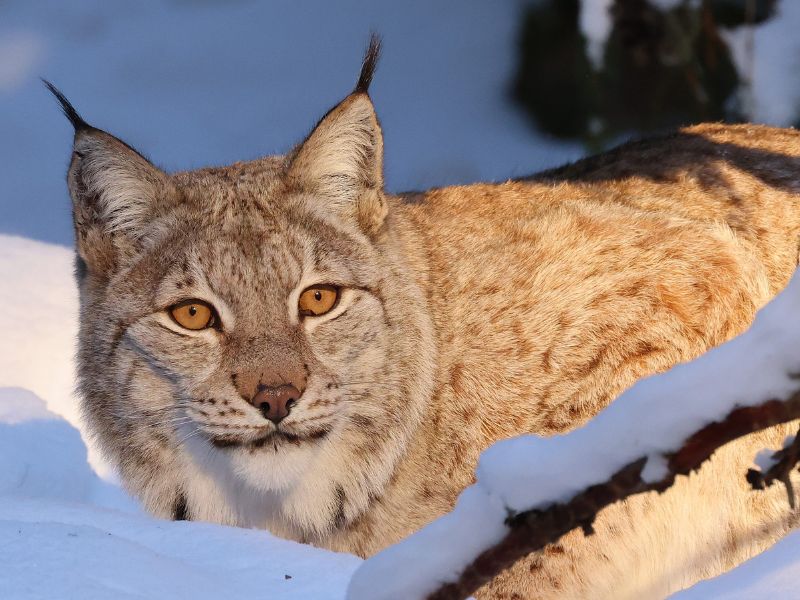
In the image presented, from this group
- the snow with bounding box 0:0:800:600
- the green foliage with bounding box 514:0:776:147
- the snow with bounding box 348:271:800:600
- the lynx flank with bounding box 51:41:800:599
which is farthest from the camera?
the green foliage with bounding box 514:0:776:147

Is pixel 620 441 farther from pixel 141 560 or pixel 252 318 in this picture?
pixel 252 318

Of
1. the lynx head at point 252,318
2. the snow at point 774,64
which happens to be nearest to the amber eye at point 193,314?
the lynx head at point 252,318

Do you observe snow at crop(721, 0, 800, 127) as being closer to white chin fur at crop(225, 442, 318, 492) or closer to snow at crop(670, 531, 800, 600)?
white chin fur at crop(225, 442, 318, 492)

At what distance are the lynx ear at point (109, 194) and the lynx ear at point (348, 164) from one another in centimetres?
43

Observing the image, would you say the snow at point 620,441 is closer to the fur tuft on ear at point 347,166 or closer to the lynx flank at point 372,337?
the lynx flank at point 372,337

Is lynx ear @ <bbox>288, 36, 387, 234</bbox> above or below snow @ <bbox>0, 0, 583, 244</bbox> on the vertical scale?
below

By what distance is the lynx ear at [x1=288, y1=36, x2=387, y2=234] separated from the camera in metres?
3.59

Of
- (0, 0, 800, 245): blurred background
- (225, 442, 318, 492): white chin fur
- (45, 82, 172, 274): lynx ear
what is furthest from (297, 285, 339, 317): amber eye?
(0, 0, 800, 245): blurred background

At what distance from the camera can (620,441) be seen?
152cm

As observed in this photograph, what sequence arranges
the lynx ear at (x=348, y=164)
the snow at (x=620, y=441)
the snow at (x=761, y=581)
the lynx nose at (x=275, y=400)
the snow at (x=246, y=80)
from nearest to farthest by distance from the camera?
the snow at (x=620, y=441) < the snow at (x=761, y=581) < the lynx nose at (x=275, y=400) < the lynx ear at (x=348, y=164) < the snow at (x=246, y=80)

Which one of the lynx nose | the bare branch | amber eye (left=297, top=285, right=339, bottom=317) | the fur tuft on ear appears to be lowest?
the lynx nose

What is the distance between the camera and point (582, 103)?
29.3ft

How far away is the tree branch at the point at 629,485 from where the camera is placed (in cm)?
147

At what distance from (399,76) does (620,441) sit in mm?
8915
